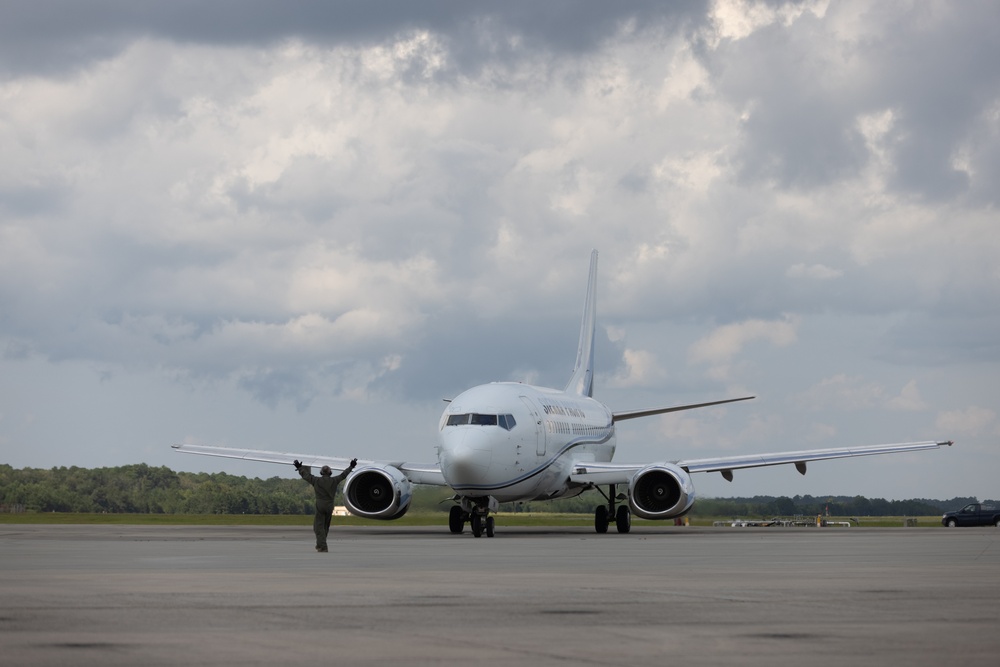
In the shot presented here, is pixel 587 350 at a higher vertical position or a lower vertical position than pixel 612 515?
higher

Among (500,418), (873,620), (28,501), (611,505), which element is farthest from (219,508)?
(873,620)

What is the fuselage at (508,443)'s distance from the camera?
4025 cm

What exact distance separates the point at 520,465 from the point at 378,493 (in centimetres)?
498

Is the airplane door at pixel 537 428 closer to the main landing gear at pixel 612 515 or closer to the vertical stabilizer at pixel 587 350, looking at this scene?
the main landing gear at pixel 612 515

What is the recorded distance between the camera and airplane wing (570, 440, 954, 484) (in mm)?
46656

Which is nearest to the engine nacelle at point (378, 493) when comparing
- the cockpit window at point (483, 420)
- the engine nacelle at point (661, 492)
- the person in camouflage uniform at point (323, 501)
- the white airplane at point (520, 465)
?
the white airplane at point (520, 465)

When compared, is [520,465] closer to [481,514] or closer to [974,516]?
[481,514]

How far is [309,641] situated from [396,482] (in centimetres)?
3231

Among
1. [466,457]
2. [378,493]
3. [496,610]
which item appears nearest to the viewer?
[496,610]

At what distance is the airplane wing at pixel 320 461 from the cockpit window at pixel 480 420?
3.23 m

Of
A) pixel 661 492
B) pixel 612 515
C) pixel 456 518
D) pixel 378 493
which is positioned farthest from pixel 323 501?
pixel 612 515

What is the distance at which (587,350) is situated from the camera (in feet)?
208

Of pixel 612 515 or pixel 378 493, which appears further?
pixel 612 515

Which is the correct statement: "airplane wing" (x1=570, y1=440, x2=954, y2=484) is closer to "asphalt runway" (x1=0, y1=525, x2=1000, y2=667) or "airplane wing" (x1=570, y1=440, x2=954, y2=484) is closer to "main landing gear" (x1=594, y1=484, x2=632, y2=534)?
"main landing gear" (x1=594, y1=484, x2=632, y2=534)
